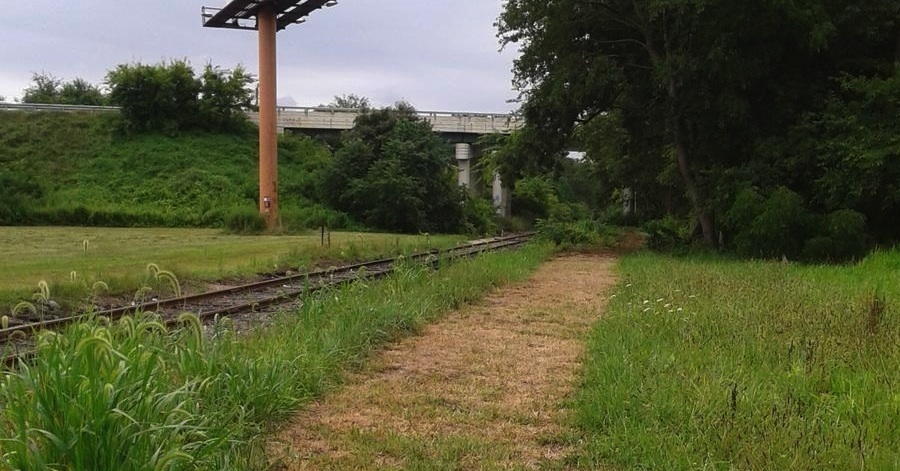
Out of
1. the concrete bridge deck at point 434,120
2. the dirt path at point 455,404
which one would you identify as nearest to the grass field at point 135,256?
the dirt path at point 455,404

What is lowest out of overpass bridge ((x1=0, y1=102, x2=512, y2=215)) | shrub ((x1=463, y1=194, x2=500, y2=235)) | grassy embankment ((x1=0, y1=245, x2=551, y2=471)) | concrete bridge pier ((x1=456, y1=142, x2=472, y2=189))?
shrub ((x1=463, y1=194, x2=500, y2=235))

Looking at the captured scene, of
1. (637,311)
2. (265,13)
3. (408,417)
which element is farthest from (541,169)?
(408,417)

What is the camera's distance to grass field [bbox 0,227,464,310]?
1528 centimetres

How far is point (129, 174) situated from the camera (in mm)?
45219

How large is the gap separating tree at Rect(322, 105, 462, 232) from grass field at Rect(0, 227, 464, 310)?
1037cm

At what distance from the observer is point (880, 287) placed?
12.3 meters

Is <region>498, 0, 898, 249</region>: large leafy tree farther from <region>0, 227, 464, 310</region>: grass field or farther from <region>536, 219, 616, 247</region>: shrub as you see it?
<region>0, 227, 464, 310</region>: grass field

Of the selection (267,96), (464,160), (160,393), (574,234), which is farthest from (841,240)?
(464,160)

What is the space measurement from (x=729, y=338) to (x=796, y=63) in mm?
18910

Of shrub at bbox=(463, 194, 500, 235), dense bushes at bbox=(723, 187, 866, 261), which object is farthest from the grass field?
shrub at bbox=(463, 194, 500, 235)

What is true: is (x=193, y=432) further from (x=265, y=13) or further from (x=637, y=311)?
(x=265, y=13)

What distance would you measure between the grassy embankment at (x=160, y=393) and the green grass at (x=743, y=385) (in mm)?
2121

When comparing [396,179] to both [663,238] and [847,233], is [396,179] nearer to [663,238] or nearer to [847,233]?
[663,238]

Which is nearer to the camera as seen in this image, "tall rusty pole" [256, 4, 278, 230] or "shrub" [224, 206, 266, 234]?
"shrub" [224, 206, 266, 234]
